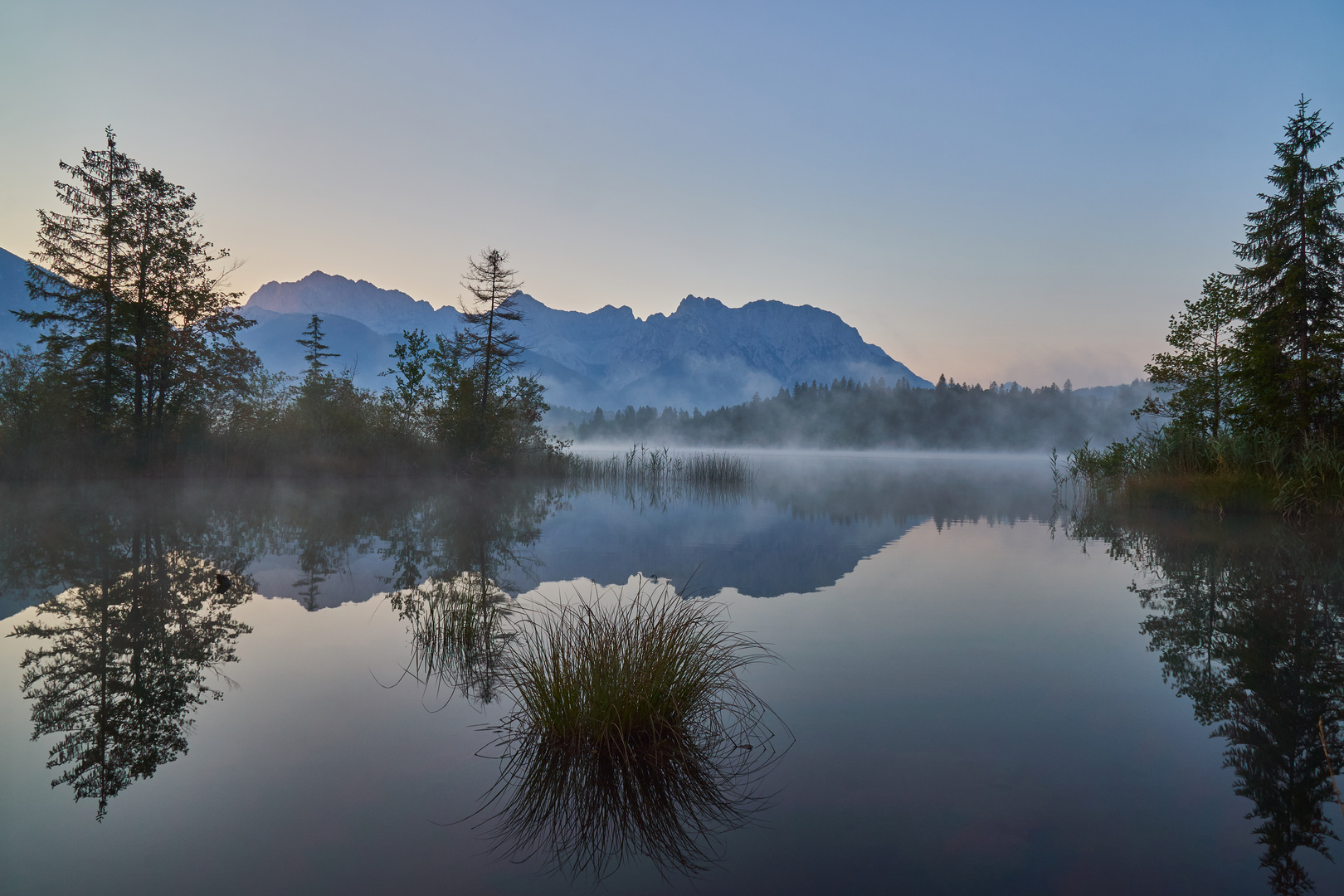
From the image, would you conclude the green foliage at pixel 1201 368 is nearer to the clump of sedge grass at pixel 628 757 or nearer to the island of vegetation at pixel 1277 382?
the island of vegetation at pixel 1277 382

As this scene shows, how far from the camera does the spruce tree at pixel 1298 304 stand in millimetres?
18359

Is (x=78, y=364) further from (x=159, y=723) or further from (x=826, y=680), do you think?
(x=826, y=680)

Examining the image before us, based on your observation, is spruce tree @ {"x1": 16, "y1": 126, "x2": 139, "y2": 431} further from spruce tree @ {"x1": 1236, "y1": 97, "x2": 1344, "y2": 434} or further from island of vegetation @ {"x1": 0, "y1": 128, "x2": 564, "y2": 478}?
spruce tree @ {"x1": 1236, "y1": 97, "x2": 1344, "y2": 434}

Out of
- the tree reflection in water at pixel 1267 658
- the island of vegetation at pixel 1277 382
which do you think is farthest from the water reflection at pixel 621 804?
the island of vegetation at pixel 1277 382

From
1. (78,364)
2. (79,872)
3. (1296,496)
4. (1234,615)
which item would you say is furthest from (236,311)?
(1296,496)

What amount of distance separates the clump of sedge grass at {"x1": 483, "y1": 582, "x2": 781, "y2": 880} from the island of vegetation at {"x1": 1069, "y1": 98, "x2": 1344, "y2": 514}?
18627mm

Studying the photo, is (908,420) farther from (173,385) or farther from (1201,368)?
(173,385)

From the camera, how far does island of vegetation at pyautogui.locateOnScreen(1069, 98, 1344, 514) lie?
17391 mm

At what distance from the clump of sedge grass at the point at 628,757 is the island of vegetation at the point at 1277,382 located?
1863 cm

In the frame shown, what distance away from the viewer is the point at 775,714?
505 cm

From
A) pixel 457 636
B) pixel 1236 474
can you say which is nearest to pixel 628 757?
pixel 457 636

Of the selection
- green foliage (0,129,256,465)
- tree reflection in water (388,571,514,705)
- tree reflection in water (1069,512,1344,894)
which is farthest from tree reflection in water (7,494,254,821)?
green foliage (0,129,256,465)

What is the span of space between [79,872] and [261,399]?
32.3 m

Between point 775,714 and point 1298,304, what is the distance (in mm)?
22365
